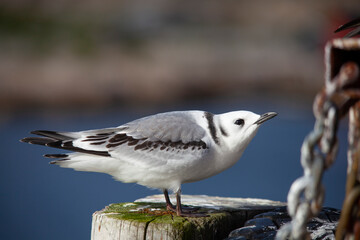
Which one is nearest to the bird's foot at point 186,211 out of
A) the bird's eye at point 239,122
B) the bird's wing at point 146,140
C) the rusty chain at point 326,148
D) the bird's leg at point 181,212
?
the bird's leg at point 181,212

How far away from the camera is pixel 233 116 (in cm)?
181

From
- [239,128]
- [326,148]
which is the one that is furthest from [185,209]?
[326,148]

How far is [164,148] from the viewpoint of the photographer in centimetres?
176

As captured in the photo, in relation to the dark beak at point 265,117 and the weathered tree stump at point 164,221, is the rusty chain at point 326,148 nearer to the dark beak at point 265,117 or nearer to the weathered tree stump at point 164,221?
the weathered tree stump at point 164,221

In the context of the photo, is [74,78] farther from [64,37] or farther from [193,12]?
[193,12]

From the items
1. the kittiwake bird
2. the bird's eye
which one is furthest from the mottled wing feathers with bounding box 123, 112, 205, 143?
the bird's eye

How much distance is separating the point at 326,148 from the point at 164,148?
96 centimetres

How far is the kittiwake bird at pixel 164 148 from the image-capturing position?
175cm

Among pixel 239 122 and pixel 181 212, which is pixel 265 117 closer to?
pixel 239 122

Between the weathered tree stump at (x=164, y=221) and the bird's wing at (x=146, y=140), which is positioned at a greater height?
the bird's wing at (x=146, y=140)

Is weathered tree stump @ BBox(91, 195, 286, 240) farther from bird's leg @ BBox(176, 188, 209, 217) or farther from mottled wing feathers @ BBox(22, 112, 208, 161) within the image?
mottled wing feathers @ BBox(22, 112, 208, 161)

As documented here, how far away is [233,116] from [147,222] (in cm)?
51

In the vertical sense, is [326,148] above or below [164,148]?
below

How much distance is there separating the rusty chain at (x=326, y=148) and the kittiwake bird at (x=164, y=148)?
82 centimetres
